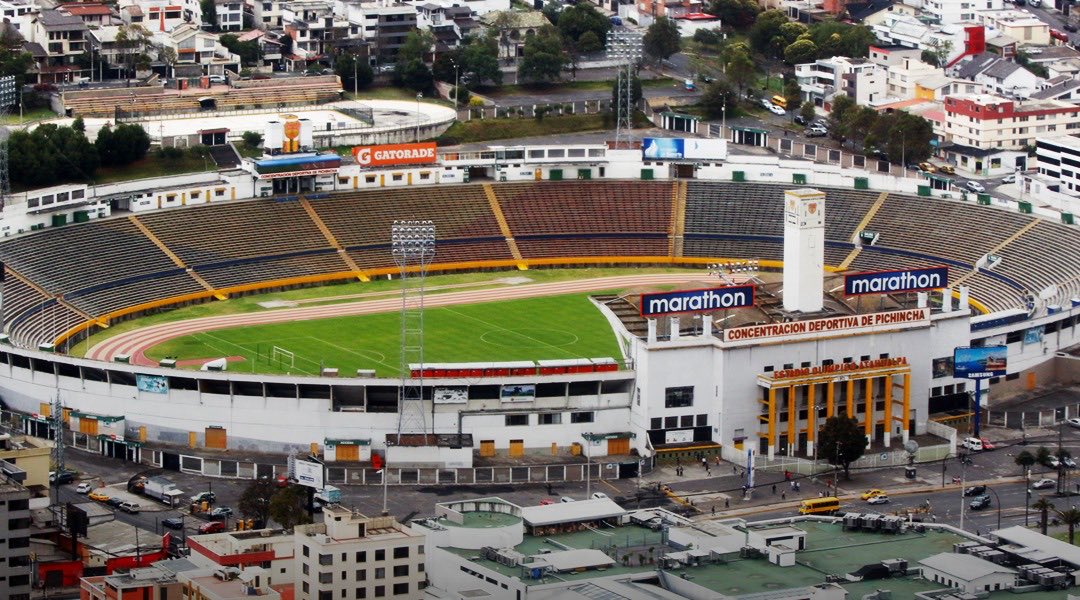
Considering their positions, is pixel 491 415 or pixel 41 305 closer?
pixel 491 415

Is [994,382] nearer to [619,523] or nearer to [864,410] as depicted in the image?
[864,410]

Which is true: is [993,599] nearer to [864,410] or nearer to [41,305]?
[864,410]

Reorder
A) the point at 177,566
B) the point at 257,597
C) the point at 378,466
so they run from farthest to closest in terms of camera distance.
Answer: the point at 378,466 < the point at 177,566 < the point at 257,597

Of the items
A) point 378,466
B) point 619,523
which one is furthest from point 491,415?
point 619,523

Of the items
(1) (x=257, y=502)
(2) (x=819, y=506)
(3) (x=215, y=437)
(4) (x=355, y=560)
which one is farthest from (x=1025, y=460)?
(4) (x=355, y=560)

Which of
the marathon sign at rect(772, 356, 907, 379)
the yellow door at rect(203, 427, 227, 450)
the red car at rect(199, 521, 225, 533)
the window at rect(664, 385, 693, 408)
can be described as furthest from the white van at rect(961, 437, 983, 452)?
the red car at rect(199, 521, 225, 533)

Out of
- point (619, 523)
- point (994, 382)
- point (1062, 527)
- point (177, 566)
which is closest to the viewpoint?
point (177, 566)
